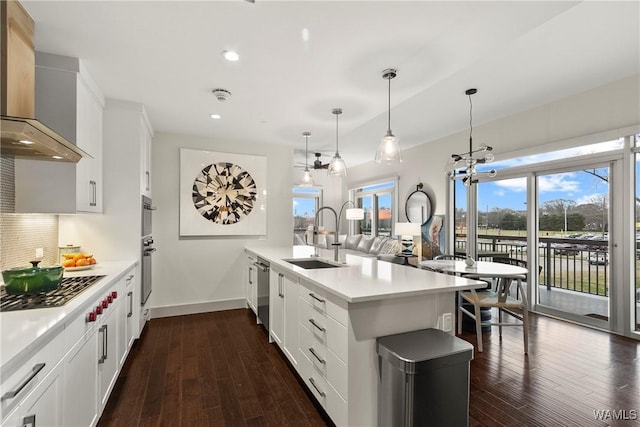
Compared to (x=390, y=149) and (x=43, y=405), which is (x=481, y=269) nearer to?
(x=390, y=149)

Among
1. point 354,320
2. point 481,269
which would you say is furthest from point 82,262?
point 481,269

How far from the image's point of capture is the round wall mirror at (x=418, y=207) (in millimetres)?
5926

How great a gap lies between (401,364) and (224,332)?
103 inches

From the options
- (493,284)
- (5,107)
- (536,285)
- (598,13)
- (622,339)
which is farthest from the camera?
(493,284)

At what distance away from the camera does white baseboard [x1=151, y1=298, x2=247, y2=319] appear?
4.07 m

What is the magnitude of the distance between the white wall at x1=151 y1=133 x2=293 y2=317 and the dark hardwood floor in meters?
0.80

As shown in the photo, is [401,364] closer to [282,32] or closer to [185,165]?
[282,32]

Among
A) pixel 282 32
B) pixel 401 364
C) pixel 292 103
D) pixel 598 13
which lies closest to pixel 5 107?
pixel 282 32

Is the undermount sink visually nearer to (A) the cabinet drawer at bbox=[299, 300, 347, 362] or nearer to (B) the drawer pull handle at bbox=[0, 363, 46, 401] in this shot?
(A) the cabinet drawer at bbox=[299, 300, 347, 362]

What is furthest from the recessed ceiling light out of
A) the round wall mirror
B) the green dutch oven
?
the round wall mirror

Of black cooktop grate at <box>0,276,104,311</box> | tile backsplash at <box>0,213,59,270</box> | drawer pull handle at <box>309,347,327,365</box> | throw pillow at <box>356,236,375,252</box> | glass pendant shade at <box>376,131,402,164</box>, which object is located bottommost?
drawer pull handle at <box>309,347,327,365</box>

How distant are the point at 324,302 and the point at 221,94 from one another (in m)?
2.27

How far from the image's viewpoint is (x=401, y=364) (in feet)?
4.86

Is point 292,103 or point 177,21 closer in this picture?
point 177,21
